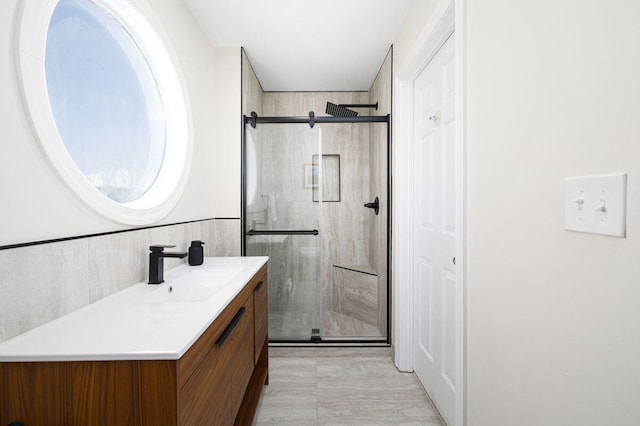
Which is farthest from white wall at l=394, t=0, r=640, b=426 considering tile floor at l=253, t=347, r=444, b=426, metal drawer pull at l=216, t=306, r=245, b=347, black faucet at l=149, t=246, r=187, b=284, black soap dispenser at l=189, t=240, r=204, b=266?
black soap dispenser at l=189, t=240, r=204, b=266

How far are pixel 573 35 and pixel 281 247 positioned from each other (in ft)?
7.60

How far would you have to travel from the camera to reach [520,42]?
94 centimetres

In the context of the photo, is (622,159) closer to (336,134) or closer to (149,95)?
(149,95)

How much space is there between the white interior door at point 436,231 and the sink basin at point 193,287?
3.80ft

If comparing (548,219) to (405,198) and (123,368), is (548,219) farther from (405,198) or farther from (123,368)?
(405,198)

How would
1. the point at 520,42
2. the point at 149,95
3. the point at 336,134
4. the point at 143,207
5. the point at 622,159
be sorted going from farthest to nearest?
the point at 336,134
the point at 149,95
the point at 143,207
the point at 520,42
the point at 622,159

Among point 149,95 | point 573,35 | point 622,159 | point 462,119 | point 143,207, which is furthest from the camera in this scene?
point 149,95

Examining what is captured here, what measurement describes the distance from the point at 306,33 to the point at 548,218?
2225 mm

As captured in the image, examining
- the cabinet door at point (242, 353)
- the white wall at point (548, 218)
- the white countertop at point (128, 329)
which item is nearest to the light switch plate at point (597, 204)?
the white wall at point (548, 218)

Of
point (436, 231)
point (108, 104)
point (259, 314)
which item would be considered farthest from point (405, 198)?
point (108, 104)

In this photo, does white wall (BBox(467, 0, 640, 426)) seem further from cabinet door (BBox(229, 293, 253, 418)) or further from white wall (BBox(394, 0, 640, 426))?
cabinet door (BBox(229, 293, 253, 418))

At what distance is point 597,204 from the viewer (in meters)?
0.67

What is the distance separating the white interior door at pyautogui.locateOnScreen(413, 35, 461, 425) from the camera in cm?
169

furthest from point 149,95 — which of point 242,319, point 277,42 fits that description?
point 242,319
